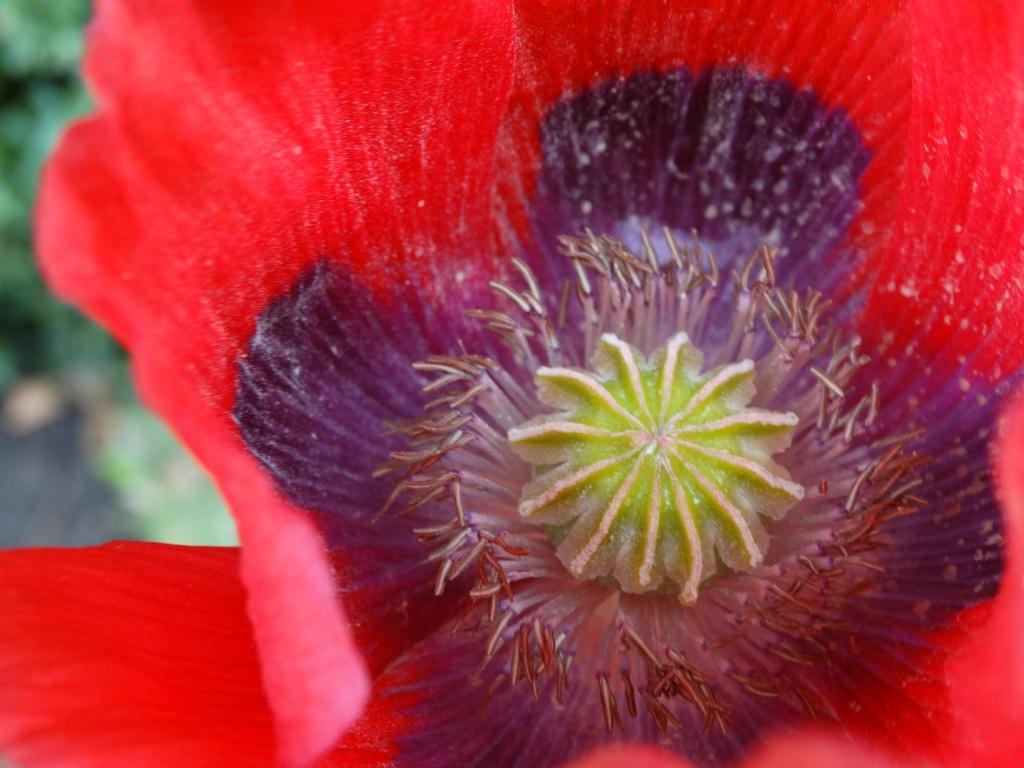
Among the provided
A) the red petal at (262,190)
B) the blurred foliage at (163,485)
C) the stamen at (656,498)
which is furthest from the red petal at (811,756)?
the blurred foliage at (163,485)

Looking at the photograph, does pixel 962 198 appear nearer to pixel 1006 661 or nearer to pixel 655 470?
pixel 655 470

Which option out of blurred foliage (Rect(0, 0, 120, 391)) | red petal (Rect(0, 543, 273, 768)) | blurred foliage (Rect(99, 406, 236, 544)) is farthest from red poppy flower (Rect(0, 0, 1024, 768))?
blurred foliage (Rect(0, 0, 120, 391))

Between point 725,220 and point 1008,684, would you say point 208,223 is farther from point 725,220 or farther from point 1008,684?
point 1008,684

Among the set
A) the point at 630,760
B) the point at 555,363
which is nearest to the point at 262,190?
the point at 555,363

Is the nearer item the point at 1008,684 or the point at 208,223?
the point at 1008,684

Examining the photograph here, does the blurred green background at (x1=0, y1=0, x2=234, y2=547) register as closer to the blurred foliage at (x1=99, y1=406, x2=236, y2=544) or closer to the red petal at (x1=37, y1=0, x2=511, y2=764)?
the blurred foliage at (x1=99, y1=406, x2=236, y2=544)

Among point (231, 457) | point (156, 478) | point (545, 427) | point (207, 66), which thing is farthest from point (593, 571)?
point (156, 478)
